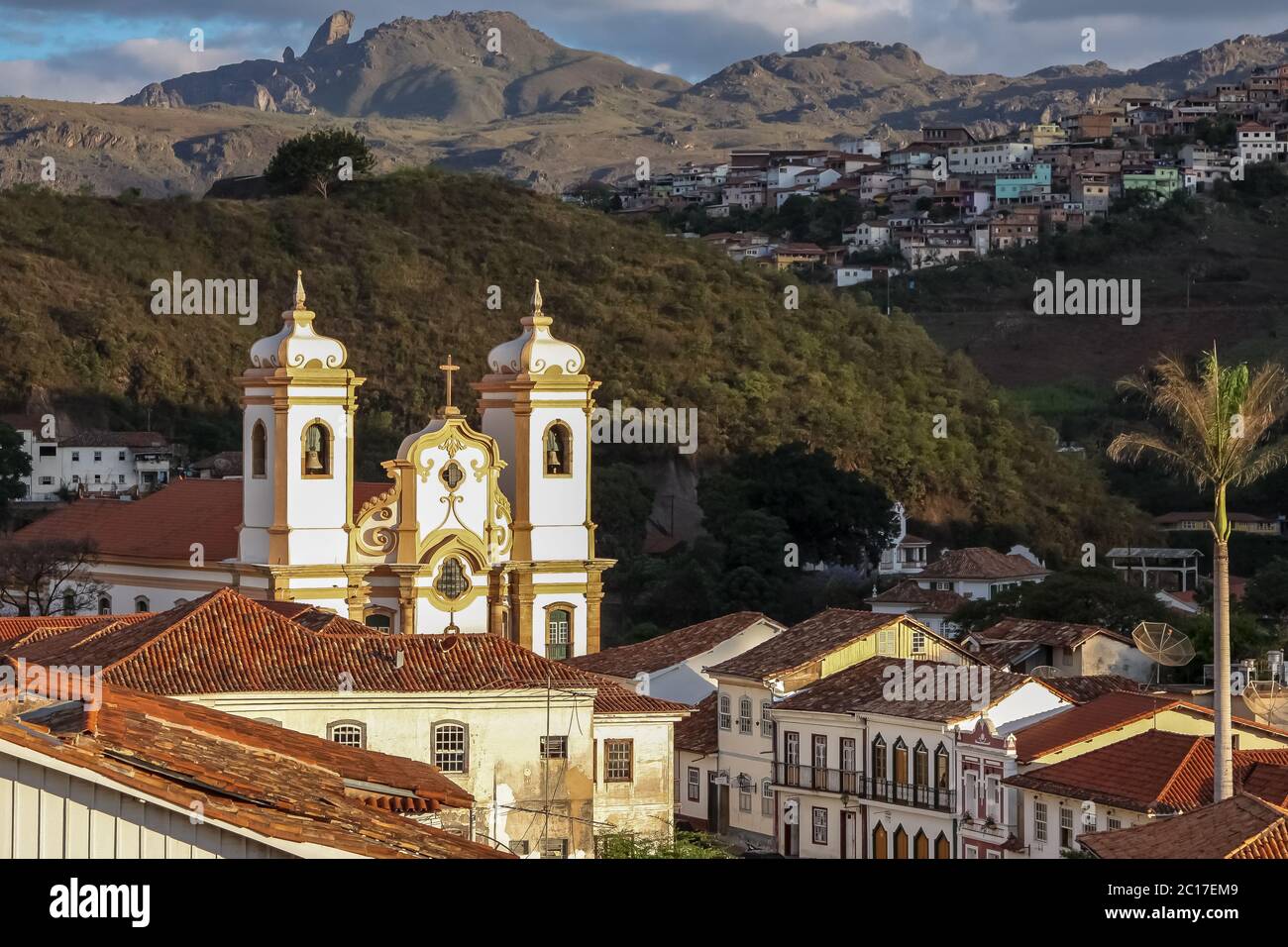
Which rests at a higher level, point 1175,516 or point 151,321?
point 151,321

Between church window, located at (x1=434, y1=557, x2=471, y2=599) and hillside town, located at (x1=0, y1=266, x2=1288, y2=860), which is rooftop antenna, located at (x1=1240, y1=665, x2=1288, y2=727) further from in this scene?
church window, located at (x1=434, y1=557, x2=471, y2=599)

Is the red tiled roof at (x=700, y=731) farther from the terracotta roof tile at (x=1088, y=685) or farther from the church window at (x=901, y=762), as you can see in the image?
the terracotta roof tile at (x=1088, y=685)

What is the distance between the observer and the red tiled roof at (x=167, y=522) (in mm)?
47594

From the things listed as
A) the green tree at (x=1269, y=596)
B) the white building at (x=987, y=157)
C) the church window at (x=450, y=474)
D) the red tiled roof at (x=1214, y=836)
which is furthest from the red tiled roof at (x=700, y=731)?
the white building at (x=987, y=157)

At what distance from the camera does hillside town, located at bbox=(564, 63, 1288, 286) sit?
156000 millimetres

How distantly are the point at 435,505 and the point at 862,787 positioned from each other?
34.4 feet

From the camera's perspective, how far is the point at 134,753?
12.0m

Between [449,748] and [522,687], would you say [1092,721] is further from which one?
[449,748]

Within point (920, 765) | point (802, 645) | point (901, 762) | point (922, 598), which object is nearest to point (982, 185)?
point (922, 598)

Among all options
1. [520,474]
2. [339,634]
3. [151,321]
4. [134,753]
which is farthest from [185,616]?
[151,321]

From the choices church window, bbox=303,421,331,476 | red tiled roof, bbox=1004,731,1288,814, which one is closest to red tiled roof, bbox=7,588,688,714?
red tiled roof, bbox=1004,731,1288,814

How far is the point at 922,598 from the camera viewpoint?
6544 cm
